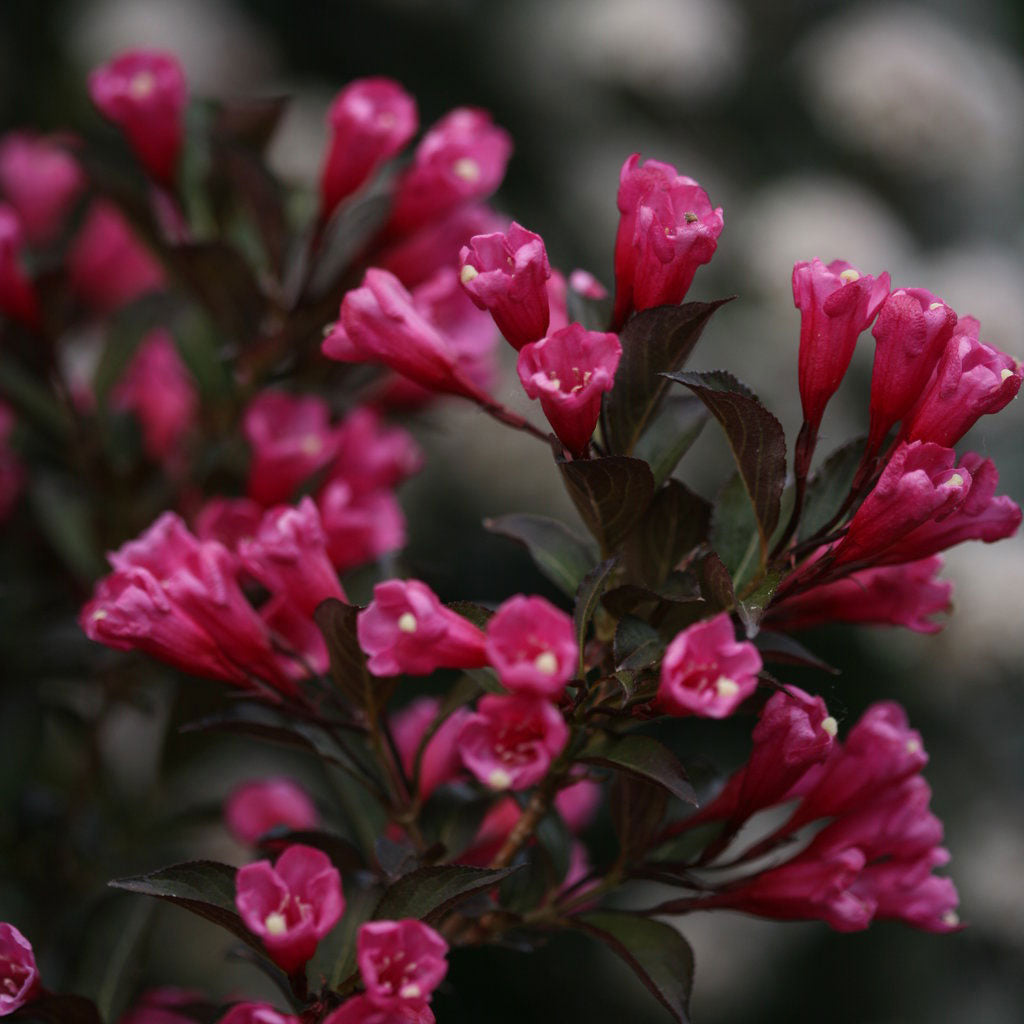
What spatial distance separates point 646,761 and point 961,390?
151 millimetres

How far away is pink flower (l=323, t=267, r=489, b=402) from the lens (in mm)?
447

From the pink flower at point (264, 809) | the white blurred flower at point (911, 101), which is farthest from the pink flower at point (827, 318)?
the white blurred flower at point (911, 101)

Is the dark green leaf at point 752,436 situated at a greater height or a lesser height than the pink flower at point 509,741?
greater

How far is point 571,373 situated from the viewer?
39 cm

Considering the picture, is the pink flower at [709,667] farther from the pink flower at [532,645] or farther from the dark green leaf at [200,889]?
the dark green leaf at [200,889]

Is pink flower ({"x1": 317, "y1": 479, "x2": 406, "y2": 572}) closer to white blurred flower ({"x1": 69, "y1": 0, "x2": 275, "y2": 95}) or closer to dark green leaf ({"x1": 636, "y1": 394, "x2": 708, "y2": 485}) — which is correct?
dark green leaf ({"x1": 636, "y1": 394, "x2": 708, "y2": 485})

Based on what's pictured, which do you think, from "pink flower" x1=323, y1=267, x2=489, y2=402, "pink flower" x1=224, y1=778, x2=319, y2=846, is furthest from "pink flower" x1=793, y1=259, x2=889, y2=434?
"pink flower" x1=224, y1=778, x2=319, y2=846

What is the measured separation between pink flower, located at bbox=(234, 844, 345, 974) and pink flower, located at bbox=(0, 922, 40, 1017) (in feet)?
0.25

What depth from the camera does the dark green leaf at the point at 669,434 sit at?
1.45ft

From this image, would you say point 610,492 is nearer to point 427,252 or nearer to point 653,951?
point 653,951

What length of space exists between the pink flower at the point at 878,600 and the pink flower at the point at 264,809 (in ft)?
0.87

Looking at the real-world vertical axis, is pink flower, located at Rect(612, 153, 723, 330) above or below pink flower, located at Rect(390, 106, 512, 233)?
above

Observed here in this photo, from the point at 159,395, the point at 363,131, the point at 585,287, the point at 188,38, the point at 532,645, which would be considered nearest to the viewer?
the point at 532,645

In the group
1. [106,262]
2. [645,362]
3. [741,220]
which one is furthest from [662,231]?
[741,220]
